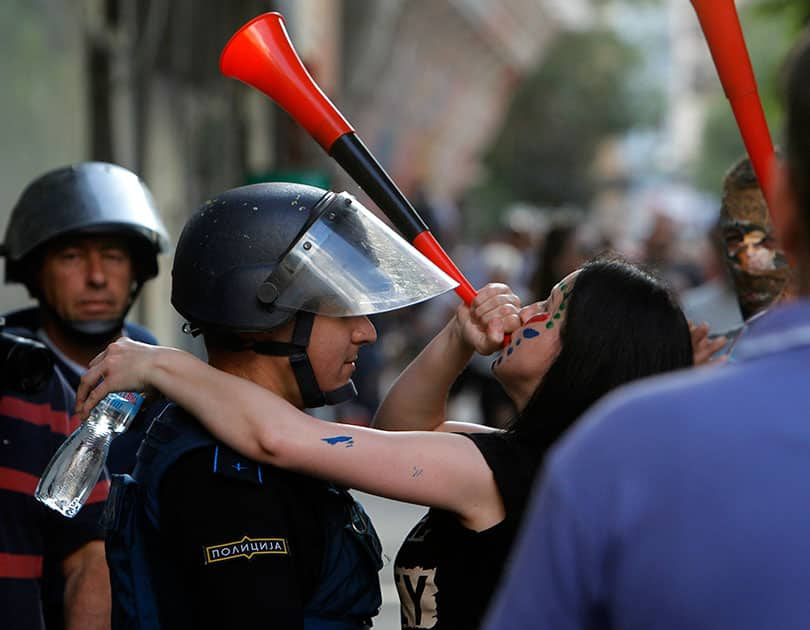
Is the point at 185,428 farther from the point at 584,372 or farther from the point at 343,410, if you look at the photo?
the point at 343,410

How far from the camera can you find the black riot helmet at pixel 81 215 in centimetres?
405

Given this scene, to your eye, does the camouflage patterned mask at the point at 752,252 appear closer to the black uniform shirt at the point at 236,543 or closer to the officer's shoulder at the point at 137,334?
the officer's shoulder at the point at 137,334

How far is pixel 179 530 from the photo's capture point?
7.93 ft

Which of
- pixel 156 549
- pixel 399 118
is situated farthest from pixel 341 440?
pixel 399 118

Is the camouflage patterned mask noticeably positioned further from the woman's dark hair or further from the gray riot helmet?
the gray riot helmet

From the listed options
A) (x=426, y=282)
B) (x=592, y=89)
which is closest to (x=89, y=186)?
(x=426, y=282)

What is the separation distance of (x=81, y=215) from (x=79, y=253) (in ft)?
0.41

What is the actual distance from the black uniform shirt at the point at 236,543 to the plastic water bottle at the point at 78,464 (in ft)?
0.92

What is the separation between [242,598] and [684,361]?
88 centimetres

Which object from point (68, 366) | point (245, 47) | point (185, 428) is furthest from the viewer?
point (68, 366)

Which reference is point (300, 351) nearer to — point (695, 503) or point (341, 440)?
point (341, 440)

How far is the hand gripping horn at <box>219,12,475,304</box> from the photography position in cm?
292

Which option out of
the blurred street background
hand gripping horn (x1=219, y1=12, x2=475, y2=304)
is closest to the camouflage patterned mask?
the blurred street background

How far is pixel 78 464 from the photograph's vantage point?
9.02 feet
